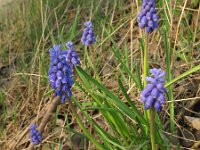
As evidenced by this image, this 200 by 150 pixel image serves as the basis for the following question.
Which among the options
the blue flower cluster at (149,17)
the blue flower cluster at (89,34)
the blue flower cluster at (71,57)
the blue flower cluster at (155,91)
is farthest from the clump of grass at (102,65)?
the blue flower cluster at (155,91)

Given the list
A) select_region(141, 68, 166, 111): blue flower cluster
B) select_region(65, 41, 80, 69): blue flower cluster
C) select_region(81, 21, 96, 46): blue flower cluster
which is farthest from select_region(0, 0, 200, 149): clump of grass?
select_region(141, 68, 166, 111): blue flower cluster

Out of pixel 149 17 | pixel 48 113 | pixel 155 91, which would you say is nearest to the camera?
pixel 155 91

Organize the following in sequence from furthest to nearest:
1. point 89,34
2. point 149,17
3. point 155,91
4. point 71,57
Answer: point 89,34 < point 71,57 < point 149,17 < point 155,91

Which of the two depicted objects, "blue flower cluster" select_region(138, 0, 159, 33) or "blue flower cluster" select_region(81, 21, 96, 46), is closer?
"blue flower cluster" select_region(138, 0, 159, 33)

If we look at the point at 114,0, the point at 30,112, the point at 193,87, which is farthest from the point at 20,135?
the point at 114,0

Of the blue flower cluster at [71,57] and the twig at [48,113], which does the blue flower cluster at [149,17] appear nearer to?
the blue flower cluster at [71,57]

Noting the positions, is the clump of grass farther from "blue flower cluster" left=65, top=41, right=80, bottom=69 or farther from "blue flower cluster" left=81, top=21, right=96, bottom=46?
"blue flower cluster" left=81, top=21, right=96, bottom=46

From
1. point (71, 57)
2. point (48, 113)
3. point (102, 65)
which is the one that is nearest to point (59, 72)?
point (71, 57)

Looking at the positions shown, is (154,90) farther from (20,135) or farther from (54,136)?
(20,135)

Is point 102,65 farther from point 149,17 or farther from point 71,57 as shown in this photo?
point 149,17
